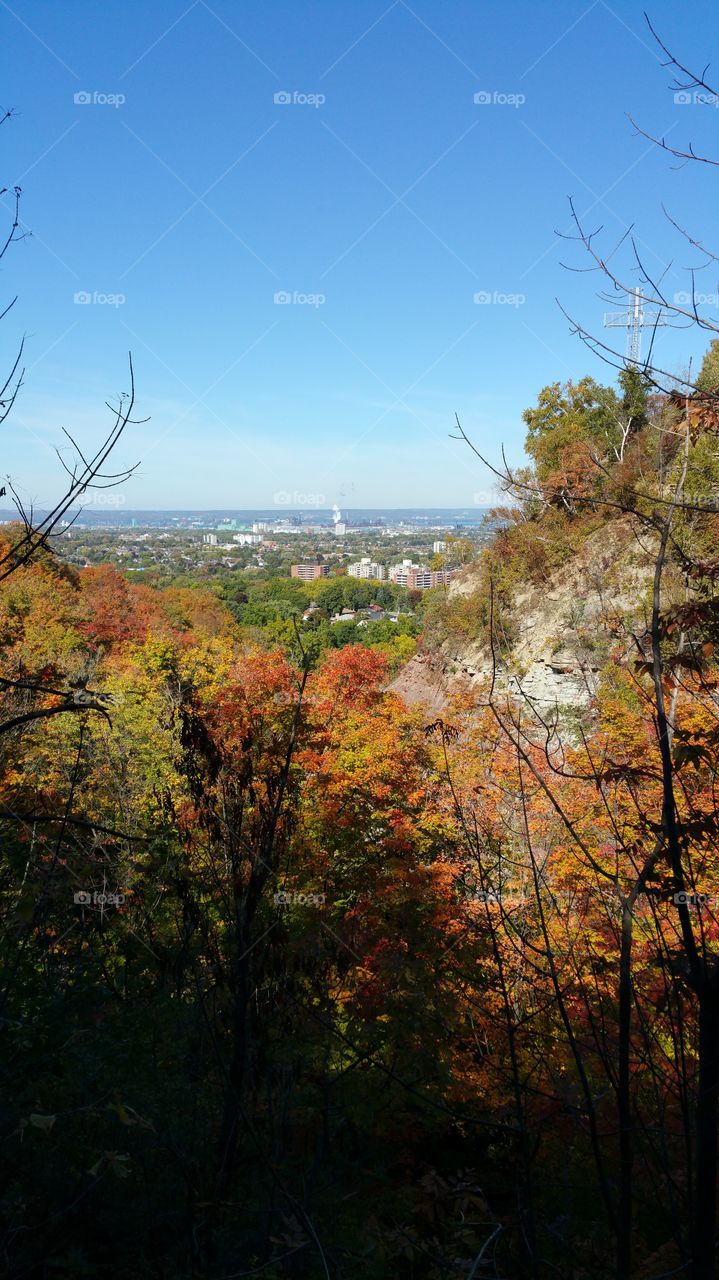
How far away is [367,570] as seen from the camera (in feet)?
346

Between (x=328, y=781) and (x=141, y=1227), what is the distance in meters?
8.43

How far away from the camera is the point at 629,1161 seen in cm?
273

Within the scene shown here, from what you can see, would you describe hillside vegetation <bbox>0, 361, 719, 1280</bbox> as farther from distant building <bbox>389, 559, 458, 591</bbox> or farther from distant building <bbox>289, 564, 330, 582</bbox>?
distant building <bbox>289, 564, 330, 582</bbox>

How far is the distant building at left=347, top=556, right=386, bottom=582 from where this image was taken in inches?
4139

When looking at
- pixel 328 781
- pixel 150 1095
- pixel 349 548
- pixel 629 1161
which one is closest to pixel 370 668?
pixel 328 781

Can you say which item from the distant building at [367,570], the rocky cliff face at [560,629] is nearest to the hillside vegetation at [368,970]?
the rocky cliff face at [560,629]

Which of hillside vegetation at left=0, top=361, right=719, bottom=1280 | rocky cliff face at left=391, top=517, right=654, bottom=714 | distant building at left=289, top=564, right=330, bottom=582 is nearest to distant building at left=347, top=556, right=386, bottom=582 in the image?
distant building at left=289, top=564, right=330, bottom=582

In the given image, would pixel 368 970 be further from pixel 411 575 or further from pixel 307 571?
pixel 307 571

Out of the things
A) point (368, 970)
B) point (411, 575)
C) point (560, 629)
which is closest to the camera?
point (368, 970)

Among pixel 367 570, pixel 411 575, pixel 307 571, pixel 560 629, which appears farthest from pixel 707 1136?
pixel 367 570

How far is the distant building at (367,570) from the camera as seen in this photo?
105 m

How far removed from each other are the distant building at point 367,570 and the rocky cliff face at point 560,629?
71408mm

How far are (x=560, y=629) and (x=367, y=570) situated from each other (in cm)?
7802

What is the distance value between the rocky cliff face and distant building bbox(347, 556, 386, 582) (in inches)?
2811
